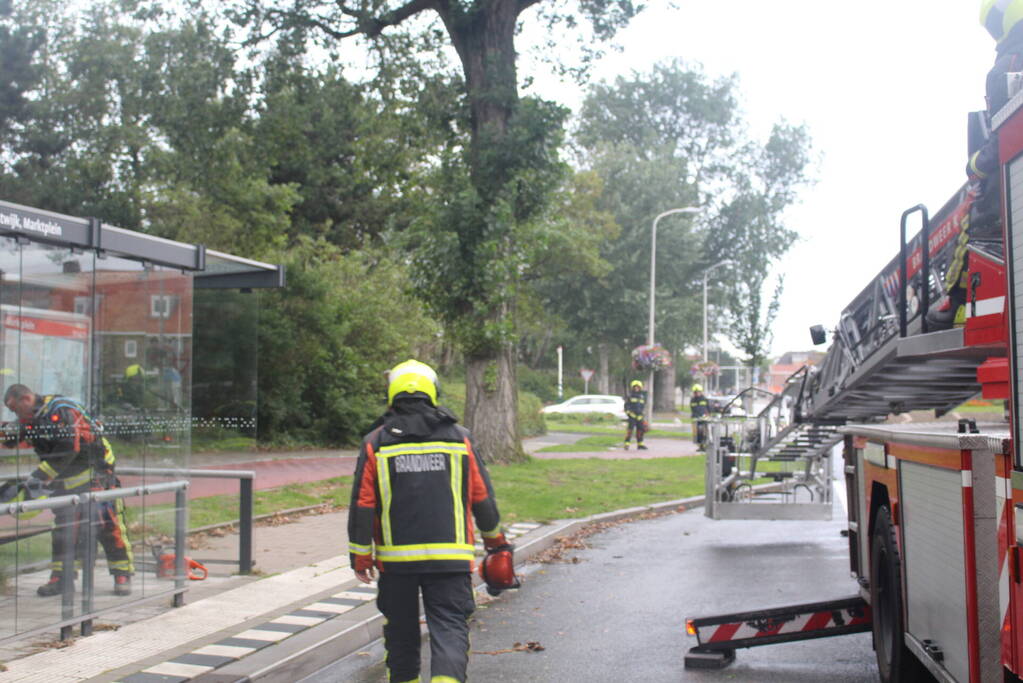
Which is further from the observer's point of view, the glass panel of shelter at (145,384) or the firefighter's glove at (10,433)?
the glass panel of shelter at (145,384)

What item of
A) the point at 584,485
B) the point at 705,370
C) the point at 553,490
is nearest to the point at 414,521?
the point at 553,490

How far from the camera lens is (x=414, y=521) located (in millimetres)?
4879

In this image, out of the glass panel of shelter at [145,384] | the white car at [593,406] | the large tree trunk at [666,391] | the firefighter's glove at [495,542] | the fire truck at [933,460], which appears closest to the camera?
the fire truck at [933,460]

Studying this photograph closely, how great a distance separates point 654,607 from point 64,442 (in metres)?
4.49

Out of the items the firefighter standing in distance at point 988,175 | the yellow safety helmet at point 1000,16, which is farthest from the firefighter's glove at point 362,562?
the yellow safety helmet at point 1000,16

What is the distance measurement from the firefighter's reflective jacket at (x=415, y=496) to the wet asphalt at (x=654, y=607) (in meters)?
1.82

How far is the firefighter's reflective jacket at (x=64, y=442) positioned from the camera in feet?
21.6

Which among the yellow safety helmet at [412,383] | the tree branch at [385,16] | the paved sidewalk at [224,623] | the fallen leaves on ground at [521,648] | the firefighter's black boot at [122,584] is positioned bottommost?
the fallen leaves on ground at [521,648]

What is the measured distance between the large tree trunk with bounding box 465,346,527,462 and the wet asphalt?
18.6 ft

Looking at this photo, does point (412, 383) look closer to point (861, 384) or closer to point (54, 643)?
point (54, 643)

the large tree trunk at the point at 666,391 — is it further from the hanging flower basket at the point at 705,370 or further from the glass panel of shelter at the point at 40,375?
the glass panel of shelter at the point at 40,375

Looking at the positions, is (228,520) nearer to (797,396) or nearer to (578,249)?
(797,396)

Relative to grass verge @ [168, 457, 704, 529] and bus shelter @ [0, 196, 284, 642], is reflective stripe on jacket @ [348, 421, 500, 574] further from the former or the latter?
grass verge @ [168, 457, 704, 529]

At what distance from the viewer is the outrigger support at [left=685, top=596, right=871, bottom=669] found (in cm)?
646
